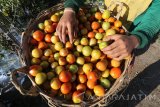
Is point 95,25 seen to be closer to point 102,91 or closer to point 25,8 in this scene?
point 102,91

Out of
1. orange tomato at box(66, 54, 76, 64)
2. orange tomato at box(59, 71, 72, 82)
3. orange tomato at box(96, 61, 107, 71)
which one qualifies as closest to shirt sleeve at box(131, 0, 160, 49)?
orange tomato at box(96, 61, 107, 71)

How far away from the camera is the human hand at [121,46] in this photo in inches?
85.7

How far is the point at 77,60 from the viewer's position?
8.21 ft

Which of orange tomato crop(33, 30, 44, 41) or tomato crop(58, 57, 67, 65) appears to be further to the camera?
orange tomato crop(33, 30, 44, 41)

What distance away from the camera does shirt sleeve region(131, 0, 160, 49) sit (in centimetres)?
237

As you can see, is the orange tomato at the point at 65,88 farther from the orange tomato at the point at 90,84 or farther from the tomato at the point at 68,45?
the tomato at the point at 68,45

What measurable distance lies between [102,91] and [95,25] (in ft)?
2.34

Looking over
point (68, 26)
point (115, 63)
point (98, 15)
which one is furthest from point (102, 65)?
point (98, 15)

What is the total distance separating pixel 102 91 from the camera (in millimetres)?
2264

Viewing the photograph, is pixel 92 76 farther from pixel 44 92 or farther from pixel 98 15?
pixel 98 15

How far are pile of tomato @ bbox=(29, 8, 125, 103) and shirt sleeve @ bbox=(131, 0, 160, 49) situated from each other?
0.67 feet

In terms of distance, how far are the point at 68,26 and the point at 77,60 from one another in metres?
0.33

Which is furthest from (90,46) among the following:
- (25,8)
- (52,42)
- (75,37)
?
(25,8)

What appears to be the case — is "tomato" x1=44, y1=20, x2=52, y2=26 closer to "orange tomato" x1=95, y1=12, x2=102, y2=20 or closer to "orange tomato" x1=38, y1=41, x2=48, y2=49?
"orange tomato" x1=38, y1=41, x2=48, y2=49
